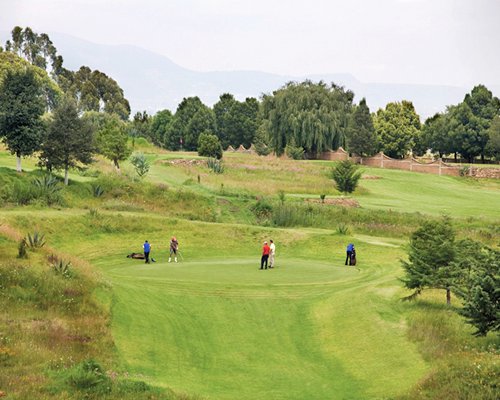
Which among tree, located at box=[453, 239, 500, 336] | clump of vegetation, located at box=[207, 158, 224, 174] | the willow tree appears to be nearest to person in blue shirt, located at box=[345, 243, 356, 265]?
tree, located at box=[453, 239, 500, 336]

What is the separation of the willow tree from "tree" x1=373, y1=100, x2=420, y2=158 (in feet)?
42.9

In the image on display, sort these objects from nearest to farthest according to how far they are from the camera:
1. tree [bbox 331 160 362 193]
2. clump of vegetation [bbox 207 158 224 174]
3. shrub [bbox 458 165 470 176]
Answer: tree [bbox 331 160 362 193] < clump of vegetation [bbox 207 158 224 174] < shrub [bbox 458 165 470 176]

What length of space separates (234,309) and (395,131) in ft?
323

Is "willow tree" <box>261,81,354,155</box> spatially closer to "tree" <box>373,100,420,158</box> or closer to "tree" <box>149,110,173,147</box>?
"tree" <box>373,100,420,158</box>

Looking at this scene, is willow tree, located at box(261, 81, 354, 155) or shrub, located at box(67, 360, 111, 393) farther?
willow tree, located at box(261, 81, 354, 155)

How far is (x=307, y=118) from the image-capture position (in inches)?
4053

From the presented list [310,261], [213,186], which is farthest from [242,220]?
[310,261]

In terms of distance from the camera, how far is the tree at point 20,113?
171 ft

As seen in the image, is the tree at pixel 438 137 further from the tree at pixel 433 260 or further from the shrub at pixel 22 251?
the shrub at pixel 22 251

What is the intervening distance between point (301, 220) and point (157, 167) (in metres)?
34.0

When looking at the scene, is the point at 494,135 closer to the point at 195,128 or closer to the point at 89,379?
the point at 195,128

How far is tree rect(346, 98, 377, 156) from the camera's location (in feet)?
350

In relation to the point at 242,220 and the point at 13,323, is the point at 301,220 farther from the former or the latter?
the point at 13,323

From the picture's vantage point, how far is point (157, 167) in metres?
82.8
